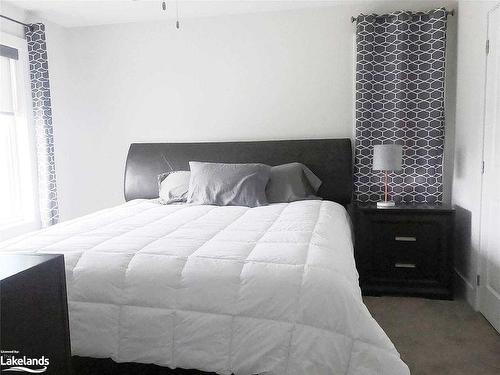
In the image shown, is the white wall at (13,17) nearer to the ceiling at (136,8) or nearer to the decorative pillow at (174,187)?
the ceiling at (136,8)

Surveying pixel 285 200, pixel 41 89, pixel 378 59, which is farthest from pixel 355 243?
pixel 41 89

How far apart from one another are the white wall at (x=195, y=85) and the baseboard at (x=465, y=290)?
93 centimetres

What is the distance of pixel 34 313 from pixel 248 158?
2.50 meters

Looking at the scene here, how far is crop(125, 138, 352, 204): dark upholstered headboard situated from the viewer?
3.52 meters

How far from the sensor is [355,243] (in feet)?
10.6

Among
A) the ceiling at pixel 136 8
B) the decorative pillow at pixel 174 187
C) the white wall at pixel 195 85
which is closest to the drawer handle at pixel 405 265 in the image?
the white wall at pixel 195 85

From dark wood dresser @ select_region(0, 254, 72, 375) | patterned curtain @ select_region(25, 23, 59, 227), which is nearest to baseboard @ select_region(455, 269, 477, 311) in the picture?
dark wood dresser @ select_region(0, 254, 72, 375)

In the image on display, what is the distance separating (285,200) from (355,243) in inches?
25.6

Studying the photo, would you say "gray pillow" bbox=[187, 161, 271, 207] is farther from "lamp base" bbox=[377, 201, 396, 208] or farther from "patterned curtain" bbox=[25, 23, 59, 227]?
"patterned curtain" bbox=[25, 23, 59, 227]

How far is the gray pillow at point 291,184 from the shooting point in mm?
3260

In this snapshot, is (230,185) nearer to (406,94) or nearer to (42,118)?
(406,94)

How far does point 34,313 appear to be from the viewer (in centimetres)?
136

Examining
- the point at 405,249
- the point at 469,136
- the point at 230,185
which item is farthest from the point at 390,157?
the point at 230,185
